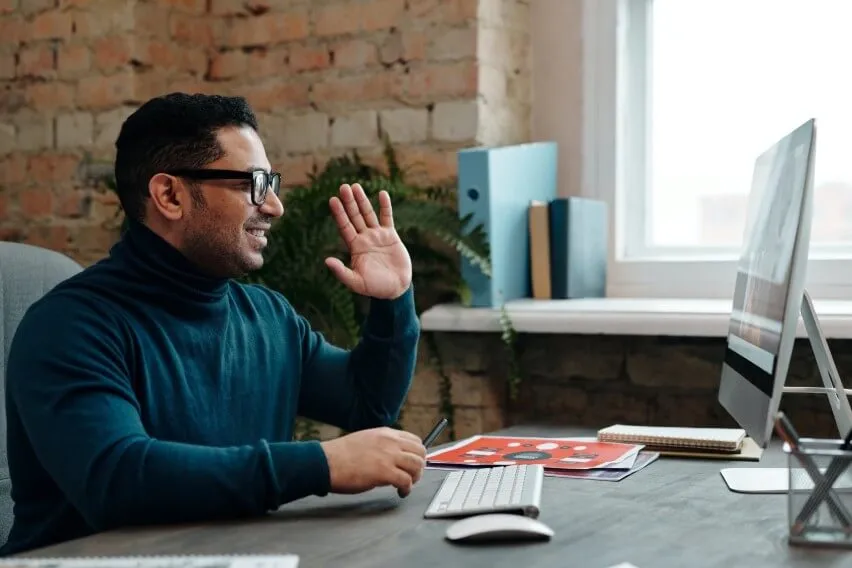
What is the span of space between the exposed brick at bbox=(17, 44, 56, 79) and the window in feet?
4.65

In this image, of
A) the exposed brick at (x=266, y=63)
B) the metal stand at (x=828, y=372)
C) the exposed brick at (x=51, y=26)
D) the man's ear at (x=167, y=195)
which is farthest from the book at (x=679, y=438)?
the exposed brick at (x=51, y=26)

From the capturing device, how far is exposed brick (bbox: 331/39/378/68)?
2.66 meters

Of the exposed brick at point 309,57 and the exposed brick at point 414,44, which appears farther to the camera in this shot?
the exposed brick at point 309,57

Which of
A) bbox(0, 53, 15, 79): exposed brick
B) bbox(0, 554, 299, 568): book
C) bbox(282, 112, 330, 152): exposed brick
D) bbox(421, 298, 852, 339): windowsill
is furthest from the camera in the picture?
bbox(0, 53, 15, 79): exposed brick

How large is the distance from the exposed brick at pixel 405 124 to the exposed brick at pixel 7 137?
107 cm

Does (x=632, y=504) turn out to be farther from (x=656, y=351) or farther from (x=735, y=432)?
(x=656, y=351)

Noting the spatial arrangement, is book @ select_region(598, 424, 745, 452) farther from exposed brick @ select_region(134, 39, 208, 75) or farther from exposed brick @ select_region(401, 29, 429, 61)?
exposed brick @ select_region(134, 39, 208, 75)

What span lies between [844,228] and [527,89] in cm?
84

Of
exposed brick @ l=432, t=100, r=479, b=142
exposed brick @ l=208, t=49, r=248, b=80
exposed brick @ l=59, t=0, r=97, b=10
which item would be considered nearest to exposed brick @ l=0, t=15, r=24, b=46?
exposed brick @ l=59, t=0, r=97, b=10

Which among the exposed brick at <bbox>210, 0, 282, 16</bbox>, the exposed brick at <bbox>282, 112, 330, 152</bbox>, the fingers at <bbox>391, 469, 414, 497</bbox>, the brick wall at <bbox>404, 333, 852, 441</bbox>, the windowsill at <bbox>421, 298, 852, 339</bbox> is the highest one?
the exposed brick at <bbox>210, 0, 282, 16</bbox>

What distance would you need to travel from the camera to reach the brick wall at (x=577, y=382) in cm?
238

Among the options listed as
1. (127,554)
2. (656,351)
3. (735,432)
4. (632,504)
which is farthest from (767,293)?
(656,351)

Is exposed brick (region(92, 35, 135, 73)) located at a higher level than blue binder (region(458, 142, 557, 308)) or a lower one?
higher

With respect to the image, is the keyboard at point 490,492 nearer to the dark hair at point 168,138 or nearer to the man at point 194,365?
the man at point 194,365
